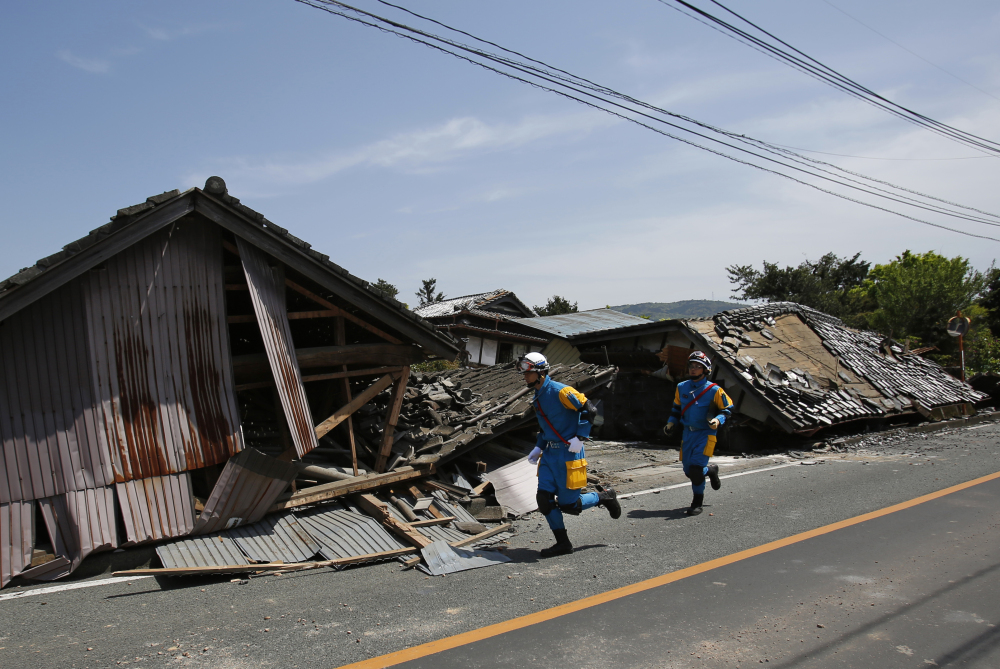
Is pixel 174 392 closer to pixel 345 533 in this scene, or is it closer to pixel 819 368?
pixel 345 533

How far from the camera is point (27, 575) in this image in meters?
5.98

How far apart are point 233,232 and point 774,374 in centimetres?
1326

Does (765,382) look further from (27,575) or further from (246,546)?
(27,575)

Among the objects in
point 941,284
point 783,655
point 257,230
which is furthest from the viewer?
point 941,284

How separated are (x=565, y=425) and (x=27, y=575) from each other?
5.06 meters

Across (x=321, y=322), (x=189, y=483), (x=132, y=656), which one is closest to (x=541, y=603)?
(x=132, y=656)

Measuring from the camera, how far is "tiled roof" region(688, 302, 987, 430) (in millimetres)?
15461

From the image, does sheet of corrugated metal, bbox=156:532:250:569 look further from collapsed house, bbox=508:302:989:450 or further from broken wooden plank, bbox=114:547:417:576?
collapsed house, bbox=508:302:989:450

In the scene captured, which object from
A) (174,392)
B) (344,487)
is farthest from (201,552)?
(344,487)

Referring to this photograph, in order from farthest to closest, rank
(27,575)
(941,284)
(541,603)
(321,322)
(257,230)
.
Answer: (941,284), (321,322), (257,230), (27,575), (541,603)

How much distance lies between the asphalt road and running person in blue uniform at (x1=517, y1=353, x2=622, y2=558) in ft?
1.32

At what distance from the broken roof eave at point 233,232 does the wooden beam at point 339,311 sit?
20cm

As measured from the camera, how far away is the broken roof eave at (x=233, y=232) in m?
6.00

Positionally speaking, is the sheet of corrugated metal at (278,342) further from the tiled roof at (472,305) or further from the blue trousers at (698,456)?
the tiled roof at (472,305)
